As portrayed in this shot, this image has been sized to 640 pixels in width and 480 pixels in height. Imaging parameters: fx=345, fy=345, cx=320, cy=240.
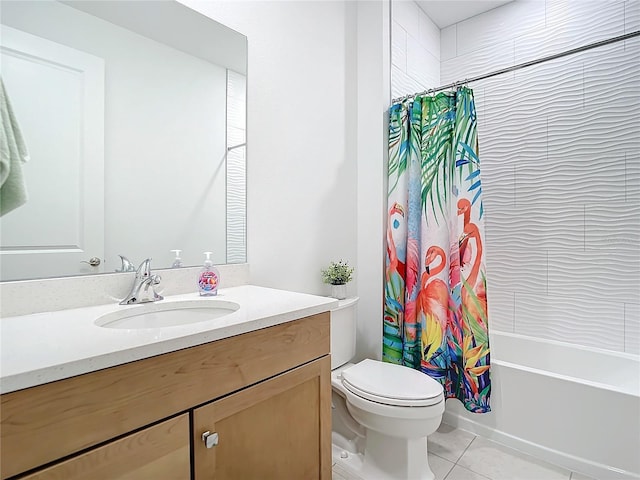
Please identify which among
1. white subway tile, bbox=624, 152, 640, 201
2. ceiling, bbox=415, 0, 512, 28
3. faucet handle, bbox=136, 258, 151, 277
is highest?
ceiling, bbox=415, 0, 512, 28

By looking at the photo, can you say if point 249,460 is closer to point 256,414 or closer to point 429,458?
point 256,414

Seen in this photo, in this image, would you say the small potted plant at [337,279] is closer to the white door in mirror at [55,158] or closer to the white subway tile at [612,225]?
the white door in mirror at [55,158]

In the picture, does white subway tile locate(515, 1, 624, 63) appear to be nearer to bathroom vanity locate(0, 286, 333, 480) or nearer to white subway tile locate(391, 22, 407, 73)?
white subway tile locate(391, 22, 407, 73)

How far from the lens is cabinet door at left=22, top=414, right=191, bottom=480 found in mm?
614

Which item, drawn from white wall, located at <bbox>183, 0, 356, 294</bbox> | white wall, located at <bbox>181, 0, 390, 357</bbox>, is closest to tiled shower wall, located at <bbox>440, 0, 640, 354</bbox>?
white wall, located at <bbox>181, 0, 390, 357</bbox>

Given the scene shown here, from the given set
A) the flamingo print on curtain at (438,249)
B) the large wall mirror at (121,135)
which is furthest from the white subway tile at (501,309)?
the large wall mirror at (121,135)

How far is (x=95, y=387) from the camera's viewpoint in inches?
25.0

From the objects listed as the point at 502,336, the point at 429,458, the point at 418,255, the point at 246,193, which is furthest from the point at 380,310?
the point at 246,193

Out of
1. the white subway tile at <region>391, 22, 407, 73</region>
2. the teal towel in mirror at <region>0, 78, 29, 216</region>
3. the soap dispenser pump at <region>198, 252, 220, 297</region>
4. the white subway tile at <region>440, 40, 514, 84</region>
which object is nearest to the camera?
the teal towel in mirror at <region>0, 78, 29, 216</region>

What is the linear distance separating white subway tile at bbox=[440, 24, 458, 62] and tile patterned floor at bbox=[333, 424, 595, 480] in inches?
102

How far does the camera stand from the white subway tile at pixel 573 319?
6.36 ft

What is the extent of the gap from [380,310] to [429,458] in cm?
76

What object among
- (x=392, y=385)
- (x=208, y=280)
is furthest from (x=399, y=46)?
(x=392, y=385)

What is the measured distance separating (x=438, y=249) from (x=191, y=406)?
4.78 ft
